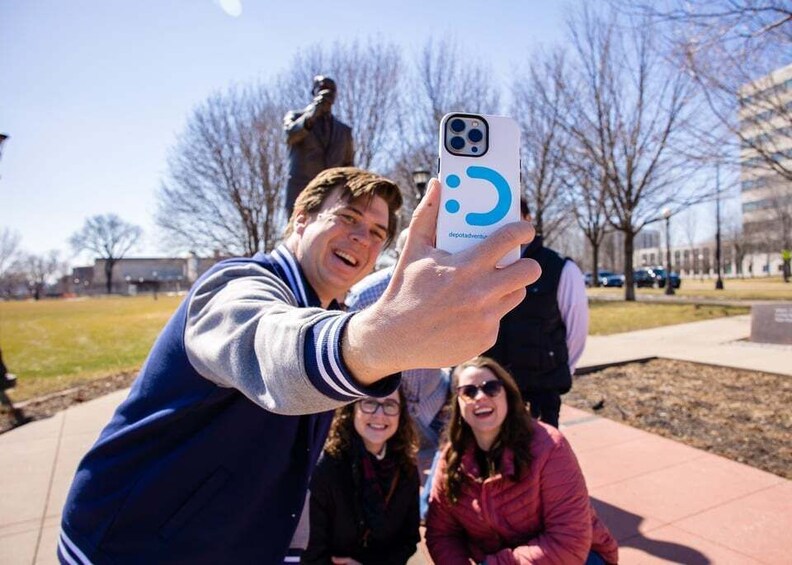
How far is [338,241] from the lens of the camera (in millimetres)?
1648

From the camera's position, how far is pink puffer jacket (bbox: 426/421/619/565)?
223 cm

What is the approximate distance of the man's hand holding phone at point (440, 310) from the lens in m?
0.75

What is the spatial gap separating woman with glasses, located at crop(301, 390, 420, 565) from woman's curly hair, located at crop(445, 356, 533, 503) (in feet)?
0.96

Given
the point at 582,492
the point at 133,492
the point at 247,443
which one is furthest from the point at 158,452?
the point at 582,492

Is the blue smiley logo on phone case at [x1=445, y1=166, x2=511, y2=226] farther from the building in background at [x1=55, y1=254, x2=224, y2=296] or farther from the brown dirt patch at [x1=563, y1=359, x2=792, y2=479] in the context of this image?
the building in background at [x1=55, y1=254, x2=224, y2=296]

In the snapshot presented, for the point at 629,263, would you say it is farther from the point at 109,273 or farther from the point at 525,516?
the point at 109,273

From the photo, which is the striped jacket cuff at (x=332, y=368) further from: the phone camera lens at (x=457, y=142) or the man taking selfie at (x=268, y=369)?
the phone camera lens at (x=457, y=142)

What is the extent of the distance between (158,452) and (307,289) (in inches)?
23.6

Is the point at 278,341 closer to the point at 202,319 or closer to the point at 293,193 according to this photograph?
the point at 202,319

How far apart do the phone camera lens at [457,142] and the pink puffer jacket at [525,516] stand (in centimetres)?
184

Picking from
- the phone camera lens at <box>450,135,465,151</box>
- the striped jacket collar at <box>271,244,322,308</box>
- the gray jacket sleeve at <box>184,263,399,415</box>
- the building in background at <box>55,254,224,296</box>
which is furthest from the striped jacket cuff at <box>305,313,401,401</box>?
the building in background at <box>55,254,224,296</box>

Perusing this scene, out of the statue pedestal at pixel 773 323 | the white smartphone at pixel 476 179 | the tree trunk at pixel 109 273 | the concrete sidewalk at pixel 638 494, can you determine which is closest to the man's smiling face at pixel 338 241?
the white smartphone at pixel 476 179

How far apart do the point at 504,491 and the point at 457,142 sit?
1.92 metres

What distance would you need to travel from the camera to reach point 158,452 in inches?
50.8
